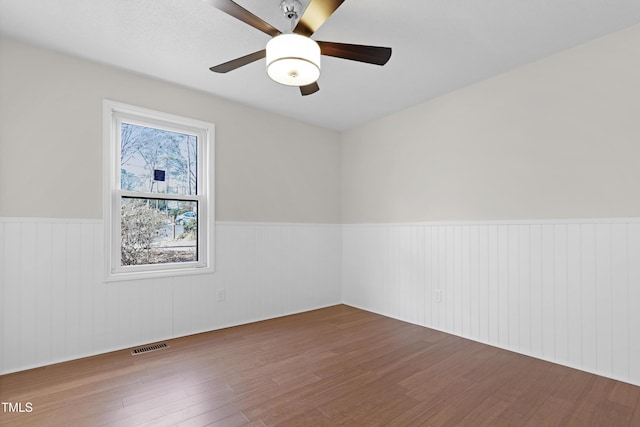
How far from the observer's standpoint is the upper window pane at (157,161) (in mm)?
3021

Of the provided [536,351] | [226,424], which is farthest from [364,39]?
[536,351]

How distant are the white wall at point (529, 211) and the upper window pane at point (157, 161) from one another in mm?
2349

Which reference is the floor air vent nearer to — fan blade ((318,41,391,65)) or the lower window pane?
the lower window pane

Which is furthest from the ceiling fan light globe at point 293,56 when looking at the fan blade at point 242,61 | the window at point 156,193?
the window at point 156,193

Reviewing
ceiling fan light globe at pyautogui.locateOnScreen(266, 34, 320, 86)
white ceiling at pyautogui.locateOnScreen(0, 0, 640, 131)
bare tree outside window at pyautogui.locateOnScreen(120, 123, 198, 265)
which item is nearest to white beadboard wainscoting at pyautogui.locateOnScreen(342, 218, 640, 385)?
white ceiling at pyautogui.locateOnScreen(0, 0, 640, 131)

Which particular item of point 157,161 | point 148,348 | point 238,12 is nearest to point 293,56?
point 238,12

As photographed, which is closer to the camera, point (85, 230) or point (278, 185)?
point (85, 230)

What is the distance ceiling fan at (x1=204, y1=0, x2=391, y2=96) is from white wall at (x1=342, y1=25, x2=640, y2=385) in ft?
5.40

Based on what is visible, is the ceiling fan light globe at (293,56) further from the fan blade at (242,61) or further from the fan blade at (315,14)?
the fan blade at (242,61)

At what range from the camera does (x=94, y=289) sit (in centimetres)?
271

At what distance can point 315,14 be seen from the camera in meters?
1.71

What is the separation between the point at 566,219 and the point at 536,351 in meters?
1.13

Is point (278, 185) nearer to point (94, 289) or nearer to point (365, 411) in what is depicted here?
point (94, 289)

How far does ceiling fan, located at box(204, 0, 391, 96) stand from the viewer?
1.67 m
